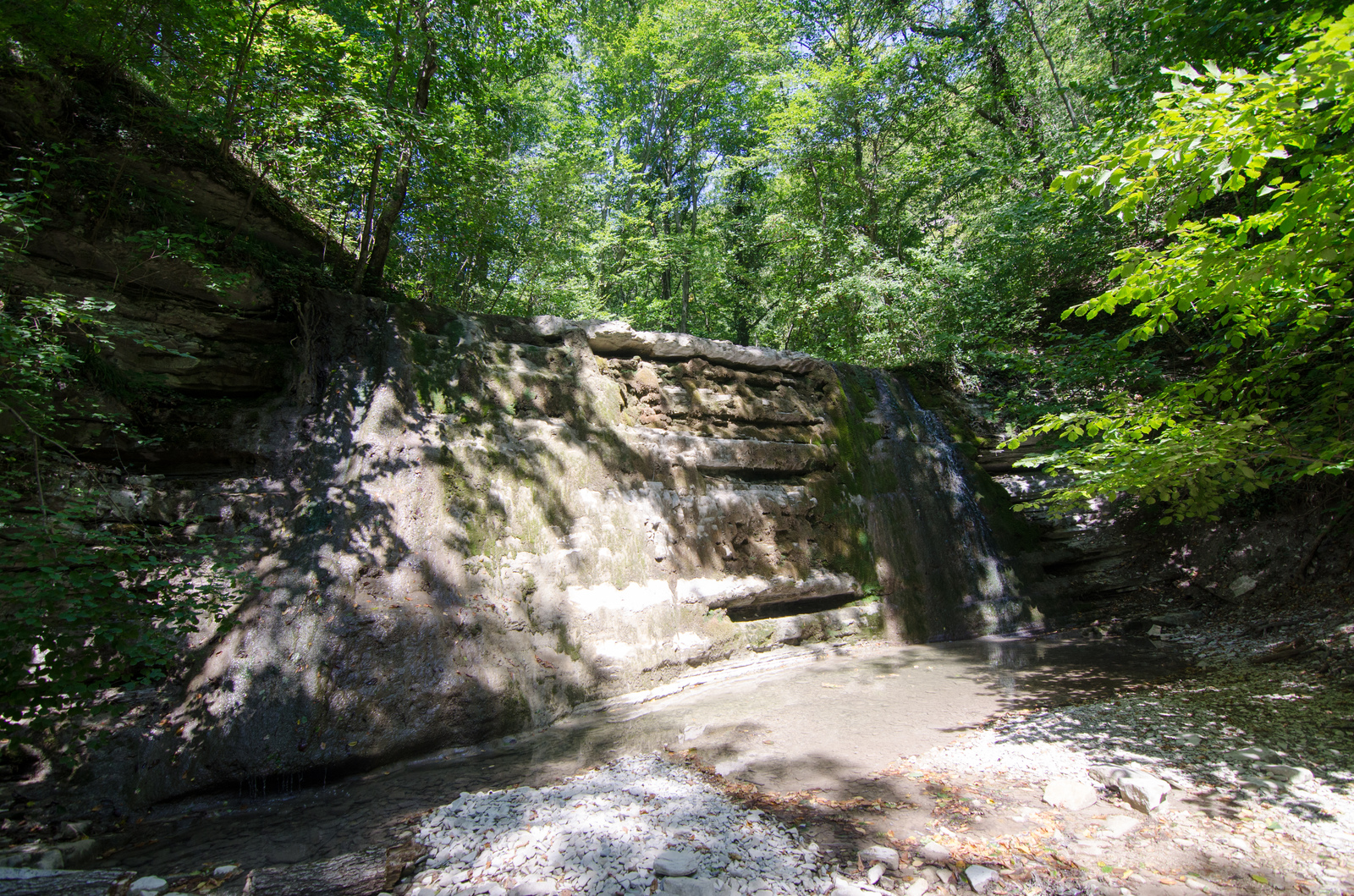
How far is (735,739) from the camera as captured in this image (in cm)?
493

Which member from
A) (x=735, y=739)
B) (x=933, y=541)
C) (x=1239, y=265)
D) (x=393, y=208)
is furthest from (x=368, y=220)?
(x=933, y=541)

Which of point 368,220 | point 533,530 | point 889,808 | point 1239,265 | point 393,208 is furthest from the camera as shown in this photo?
point 393,208

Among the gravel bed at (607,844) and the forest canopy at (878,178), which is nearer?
the gravel bed at (607,844)

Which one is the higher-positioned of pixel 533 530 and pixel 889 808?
pixel 533 530

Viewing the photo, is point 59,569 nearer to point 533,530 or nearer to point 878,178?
point 533,530

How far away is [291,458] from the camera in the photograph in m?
5.90

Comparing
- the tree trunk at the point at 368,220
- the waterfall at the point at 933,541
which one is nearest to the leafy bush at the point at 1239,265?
the waterfall at the point at 933,541

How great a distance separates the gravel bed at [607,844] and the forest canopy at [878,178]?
3500 millimetres

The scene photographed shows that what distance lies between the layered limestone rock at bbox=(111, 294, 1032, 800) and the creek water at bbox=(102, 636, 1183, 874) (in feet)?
0.97

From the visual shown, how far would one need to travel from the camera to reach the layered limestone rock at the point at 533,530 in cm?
480

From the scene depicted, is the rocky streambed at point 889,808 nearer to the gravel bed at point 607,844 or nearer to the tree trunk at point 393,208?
the gravel bed at point 607,844

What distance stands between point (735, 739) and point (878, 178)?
14.2m

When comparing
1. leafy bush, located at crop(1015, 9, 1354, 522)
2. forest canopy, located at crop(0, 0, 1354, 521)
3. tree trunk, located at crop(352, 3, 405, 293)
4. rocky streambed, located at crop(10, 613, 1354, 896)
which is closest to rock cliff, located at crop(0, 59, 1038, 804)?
tree trunk, located at crop(352, 3, 405, 293)

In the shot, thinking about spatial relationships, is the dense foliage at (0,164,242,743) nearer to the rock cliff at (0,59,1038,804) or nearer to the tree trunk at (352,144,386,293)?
the rock cliff at (0,59,1038,804)
